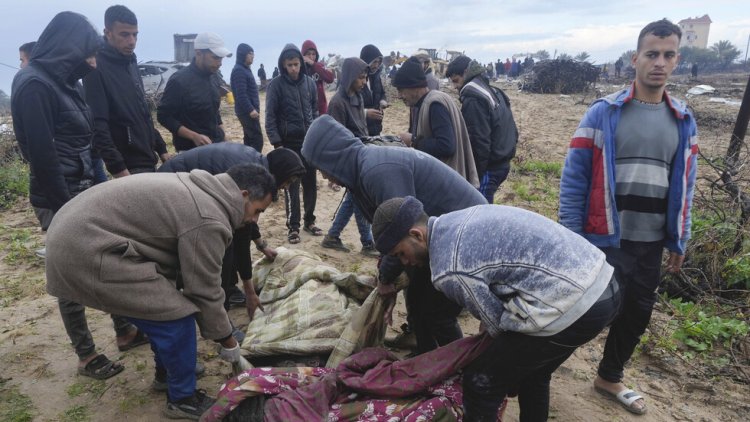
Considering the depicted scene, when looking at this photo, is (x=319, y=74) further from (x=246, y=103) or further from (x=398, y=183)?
(x=398, y=183)

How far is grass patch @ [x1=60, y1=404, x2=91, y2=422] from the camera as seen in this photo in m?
2.39

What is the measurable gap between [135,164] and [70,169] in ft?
2.30

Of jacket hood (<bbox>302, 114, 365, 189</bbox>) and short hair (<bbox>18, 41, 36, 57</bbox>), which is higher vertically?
short hair (<bbox>18, 41, 36, 57</bbox>)

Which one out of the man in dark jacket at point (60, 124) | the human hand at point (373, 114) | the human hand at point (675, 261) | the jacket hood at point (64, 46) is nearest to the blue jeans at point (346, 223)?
the human hand at point (373, 114)

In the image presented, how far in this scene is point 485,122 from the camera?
3393 mm

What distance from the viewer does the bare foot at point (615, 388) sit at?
2.47 metres

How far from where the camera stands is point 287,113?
4375mm

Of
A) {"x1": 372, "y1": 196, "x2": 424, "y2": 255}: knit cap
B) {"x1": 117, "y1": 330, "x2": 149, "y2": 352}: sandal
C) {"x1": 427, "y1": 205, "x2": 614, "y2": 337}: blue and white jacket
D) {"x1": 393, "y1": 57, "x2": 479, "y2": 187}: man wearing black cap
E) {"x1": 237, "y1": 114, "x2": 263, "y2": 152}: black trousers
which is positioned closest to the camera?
{"x1": 427, "y1": 205, "x2": 614, "y2": 337}: blue and white jacket

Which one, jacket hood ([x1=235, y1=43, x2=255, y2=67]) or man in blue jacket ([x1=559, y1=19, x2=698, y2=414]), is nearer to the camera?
man in blue jacket ([x1=559, y1=19, x2=698, y2=414])

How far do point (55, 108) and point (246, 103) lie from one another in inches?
95.1

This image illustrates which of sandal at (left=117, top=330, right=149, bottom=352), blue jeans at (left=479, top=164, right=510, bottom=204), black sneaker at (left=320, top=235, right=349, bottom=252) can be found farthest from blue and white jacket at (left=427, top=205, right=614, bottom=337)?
black sneaker at (left=320, top=235, right=349, bottom=252)

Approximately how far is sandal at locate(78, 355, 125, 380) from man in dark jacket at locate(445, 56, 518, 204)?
267 cm

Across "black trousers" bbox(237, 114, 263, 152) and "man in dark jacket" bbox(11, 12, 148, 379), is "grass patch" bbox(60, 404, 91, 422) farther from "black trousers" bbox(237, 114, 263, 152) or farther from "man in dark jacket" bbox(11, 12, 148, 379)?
"black trousers" bbox(237, 114, 263, 152)

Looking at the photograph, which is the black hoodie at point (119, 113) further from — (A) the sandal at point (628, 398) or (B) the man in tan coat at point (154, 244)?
(A) the sandal at point (628, 398)
